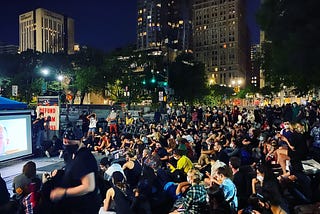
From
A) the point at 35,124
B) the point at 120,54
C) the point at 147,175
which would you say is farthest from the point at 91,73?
the point at 147,175

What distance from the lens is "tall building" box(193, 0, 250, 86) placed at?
520ft

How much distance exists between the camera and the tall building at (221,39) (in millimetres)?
158625

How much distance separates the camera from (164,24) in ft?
571

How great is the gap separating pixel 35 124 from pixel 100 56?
42.1m

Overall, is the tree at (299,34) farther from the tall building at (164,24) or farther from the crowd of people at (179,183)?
the tall building at (164,24)

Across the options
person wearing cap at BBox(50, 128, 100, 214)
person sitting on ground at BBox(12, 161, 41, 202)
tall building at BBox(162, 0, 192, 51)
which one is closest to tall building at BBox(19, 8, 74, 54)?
tall building at BBox(162, 0, 192, 51)

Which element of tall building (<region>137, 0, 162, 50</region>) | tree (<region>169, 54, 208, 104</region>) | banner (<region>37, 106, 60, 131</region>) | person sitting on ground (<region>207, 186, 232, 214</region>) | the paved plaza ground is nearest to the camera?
person sitting on ground (<region>207, 186, 232, 214</region>)

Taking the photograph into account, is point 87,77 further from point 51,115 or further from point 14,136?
point 14,136

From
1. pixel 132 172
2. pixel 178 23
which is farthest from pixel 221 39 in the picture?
pixel 132 172

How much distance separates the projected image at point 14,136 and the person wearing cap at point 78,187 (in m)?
2.11

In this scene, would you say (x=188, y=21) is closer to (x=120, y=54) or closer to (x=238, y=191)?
(x=120, y=54)

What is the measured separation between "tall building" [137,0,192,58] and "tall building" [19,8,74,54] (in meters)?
34.8

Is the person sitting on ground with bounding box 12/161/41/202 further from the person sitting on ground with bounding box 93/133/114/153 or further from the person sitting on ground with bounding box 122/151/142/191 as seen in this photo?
the person sitting on ground with bounding box 93/133/114/153

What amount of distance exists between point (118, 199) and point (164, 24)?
17314cm
